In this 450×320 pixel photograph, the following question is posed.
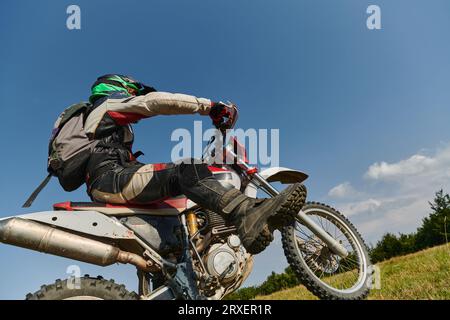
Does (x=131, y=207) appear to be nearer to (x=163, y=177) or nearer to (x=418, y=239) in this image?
(x=163, y=177)

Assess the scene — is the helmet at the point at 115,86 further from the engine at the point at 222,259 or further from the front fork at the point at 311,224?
the engine at the point at 222,259

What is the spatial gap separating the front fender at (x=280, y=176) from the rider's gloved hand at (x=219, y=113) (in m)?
0.96

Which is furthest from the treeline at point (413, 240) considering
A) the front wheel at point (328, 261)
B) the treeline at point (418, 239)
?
the front wheel at point (328, 261)

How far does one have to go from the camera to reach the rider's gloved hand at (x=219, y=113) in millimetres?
3320

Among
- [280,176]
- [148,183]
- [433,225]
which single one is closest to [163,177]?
[148,183]

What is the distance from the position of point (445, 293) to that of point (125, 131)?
351 cm

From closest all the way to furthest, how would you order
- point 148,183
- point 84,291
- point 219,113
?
point 84,291 < point 148,183 < point 219,113

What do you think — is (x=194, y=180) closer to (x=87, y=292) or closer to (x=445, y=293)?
(x=87, y=292)

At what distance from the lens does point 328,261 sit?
425 cm

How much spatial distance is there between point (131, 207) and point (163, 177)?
44cm

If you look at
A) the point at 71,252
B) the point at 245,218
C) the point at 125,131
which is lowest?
the point at 71,252

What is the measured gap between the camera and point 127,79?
3887 mm

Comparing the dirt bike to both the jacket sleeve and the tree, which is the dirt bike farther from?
the tree

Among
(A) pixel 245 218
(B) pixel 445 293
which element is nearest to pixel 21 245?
(A) pixel 245 218
